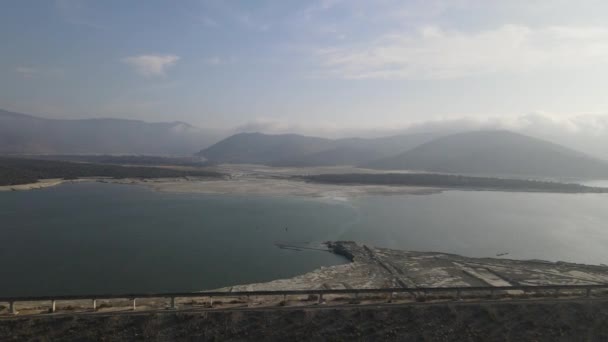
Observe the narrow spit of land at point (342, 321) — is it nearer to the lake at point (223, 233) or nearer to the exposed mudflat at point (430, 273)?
the exposed mudflat at point (430, 273)

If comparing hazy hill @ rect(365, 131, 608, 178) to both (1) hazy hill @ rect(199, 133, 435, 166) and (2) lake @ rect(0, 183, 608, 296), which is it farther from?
(2) lake @ rect(0, 183, 608, 296)

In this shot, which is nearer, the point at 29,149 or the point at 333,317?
the point at 333,317

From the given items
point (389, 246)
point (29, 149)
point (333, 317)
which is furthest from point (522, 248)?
point (29, 149)

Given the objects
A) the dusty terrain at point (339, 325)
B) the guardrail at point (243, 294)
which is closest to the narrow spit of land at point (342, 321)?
the dusty terrain at point (339, 325)

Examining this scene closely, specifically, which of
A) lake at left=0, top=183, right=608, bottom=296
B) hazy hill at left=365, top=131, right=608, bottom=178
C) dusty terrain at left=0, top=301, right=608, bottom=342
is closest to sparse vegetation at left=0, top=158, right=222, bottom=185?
lake at left=0, top=183, right=608, bottom=296

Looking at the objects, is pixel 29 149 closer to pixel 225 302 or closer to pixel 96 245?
pixel 96 245

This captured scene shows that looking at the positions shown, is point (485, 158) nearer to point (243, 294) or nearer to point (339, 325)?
point (243, 294)
